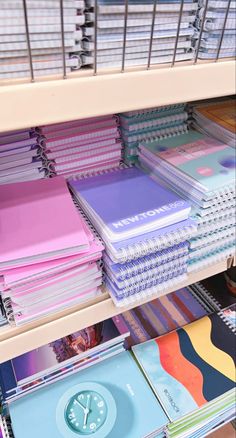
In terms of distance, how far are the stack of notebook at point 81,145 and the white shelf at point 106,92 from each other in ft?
0.79

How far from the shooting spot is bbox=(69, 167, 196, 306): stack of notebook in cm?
60

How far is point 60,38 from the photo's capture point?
45 cm

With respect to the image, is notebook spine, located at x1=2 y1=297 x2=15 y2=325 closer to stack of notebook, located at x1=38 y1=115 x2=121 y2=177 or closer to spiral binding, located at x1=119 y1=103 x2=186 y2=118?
stack of notebook, located at x1=38 y1=115 x2=121 y2=177

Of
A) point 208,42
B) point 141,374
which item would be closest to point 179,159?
point 208,42

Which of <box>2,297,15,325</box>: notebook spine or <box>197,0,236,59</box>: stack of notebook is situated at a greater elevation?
<box>197,0,236,59</box>: stack of notebook

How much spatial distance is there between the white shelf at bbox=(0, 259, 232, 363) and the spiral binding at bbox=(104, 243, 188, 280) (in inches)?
2.9

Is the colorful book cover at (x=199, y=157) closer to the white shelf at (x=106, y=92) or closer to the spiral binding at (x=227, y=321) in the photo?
the white shelf at (x=106, y=92)

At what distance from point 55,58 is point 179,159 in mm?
350

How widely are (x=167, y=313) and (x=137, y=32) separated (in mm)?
651

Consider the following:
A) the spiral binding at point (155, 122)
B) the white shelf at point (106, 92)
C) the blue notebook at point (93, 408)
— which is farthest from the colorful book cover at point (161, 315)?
the white shelf at point (106, 92)

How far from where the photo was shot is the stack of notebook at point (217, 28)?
Answer: 1.70ft

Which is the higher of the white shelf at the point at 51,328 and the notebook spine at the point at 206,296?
the notebook spine at the point at 206,296

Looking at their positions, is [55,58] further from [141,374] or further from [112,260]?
[141,374]

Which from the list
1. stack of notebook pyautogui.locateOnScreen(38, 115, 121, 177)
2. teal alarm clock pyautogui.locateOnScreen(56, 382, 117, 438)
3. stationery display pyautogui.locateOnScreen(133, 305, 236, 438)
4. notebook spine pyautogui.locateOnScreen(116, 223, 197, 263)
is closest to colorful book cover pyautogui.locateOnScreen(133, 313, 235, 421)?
stationery display pyautogui.locateOnScreen(133, 305, 236, 438)
